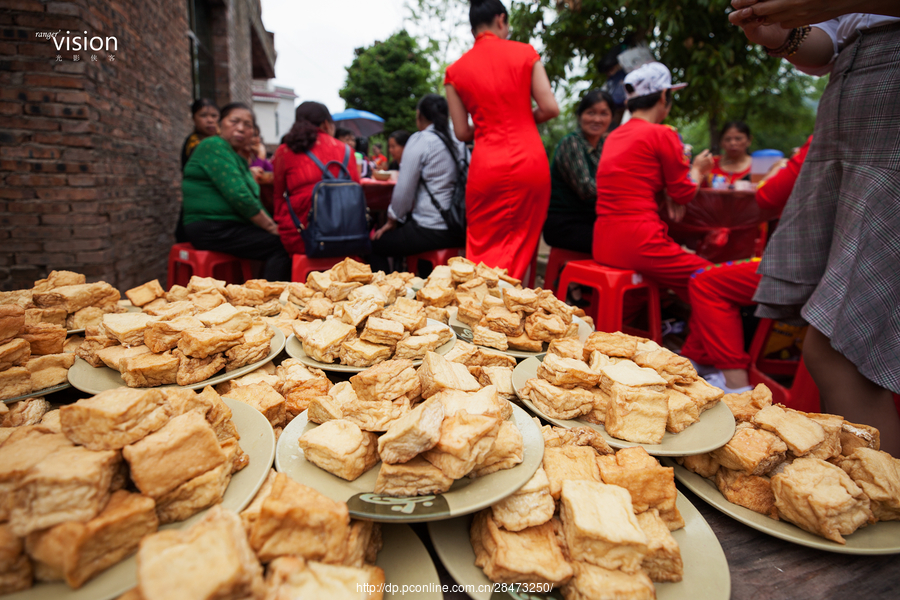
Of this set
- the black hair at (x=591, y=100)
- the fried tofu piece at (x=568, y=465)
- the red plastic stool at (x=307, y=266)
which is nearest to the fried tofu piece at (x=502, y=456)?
the fried tofu piece at (x=568, y=465)

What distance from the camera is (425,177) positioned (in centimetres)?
395

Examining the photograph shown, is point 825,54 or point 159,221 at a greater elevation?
point 825,54

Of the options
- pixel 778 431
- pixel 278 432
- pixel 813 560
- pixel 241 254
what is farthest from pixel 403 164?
pixel 813 560

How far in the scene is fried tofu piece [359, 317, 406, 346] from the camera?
5.00ft

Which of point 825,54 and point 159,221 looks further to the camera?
point 159,221

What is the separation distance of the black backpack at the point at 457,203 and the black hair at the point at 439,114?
2 cm

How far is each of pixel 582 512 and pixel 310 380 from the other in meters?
0.87

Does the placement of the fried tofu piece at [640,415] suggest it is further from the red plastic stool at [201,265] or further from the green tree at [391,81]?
the green tree at [391,81]

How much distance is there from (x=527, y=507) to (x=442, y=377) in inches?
15.4

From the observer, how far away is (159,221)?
5.41 m

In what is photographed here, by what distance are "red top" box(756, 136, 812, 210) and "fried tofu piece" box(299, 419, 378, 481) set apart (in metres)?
2.89

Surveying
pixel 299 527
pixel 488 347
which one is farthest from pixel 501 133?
pixel 299 527

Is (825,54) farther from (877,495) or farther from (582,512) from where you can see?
(582,512)

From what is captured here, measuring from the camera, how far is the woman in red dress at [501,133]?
3211mm
